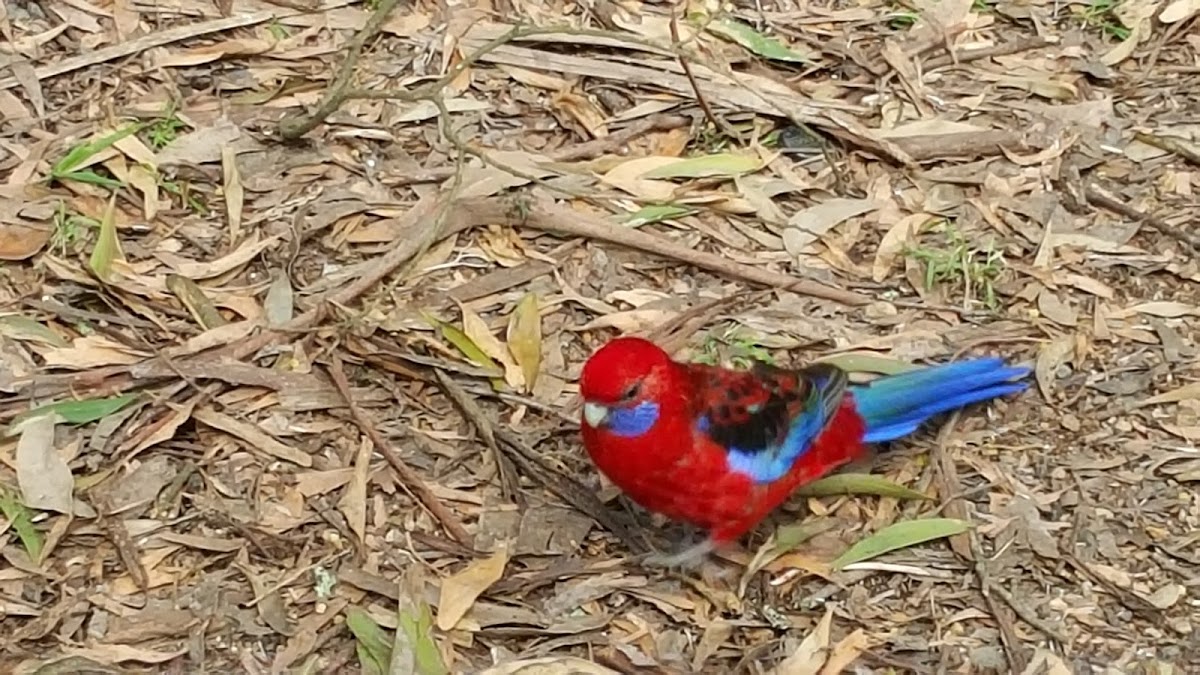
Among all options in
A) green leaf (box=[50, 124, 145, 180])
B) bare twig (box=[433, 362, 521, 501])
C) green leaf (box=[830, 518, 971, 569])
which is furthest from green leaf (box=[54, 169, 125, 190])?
green leaf (box=[830, 518, 971, 569])

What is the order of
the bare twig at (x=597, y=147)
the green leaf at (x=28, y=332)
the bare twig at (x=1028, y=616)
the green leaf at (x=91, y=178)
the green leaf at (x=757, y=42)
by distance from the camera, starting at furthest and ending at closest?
the green leaf at (x=757, y=42) → the bare twig at (x=597, y=147) → the green leaf at (x=91, y=178) → the green leaf at (x=28, y=332) → the bare twig at (x=1028, y=616)

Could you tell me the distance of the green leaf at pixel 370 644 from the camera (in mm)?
3309

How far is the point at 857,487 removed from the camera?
11.8 feet

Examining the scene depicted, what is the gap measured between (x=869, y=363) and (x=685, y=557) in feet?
2.19

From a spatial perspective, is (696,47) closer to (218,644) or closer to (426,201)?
(426,201)

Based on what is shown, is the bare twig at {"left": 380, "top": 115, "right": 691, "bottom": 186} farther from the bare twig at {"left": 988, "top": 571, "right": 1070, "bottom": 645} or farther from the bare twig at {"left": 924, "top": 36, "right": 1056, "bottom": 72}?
the bare twig at {"left": 988, "top": 571, "right": 1070, "bottom": 645}

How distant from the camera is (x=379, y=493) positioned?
358cm

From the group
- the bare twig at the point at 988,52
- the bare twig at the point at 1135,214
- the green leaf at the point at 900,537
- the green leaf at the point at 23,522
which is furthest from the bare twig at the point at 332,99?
the bare twig at the point at 1135,214

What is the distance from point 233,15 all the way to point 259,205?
2.04 ft

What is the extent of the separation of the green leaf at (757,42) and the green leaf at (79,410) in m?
1.85

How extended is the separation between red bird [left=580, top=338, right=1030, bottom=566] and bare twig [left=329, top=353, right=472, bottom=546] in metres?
0.36

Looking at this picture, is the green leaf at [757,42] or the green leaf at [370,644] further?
the green leaf at [757,42]

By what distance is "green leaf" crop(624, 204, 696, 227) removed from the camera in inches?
159

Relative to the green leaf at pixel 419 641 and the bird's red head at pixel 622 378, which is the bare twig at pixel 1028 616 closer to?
the bird's red head at pixel 622 378
